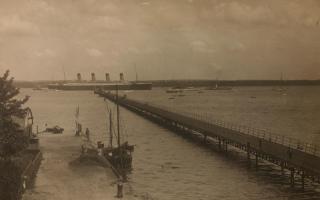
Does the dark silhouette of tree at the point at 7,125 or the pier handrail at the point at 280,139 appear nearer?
the dark silhouette of tree at the point at 7,125

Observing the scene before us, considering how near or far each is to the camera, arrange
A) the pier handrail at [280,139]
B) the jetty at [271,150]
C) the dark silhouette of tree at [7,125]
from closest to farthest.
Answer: the dark silhouette of tree at [7,125]
the jetty at [271,150]
the pier handrail at [280,139]

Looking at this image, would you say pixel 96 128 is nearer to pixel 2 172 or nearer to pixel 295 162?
pixel 295 162

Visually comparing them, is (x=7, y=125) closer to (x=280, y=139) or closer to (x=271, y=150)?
(x=271, y=150)

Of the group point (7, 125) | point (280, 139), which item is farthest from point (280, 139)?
point (7, 125)

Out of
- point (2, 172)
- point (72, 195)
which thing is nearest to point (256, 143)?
point (72, 195)

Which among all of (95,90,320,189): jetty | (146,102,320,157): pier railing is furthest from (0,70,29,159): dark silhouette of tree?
(146,102,320,157): pier railing

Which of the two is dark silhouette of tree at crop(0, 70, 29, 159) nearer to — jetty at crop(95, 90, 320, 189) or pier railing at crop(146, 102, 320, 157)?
jetty at crop(95, 90, 320, 189)

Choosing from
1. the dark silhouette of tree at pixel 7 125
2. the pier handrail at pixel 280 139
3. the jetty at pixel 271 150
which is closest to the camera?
the dark silhouette of tree at pixel 7 125

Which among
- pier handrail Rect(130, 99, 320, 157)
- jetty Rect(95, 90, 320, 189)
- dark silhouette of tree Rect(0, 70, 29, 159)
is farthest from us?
pier handrail Rect(130, 99, 320, 157)

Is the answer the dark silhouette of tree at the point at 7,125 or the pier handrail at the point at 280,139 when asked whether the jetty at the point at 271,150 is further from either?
the dark silhouette of tree at the point at 7,125

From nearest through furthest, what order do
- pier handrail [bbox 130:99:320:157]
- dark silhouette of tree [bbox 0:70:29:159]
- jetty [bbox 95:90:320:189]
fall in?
dark silhouette of tree [bbox 0:70:29:159]
jetty [bbox 95:90:320:189]
pier handrail [bbox 130:99:320:157]

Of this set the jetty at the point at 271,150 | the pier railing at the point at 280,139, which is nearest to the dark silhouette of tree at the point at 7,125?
the jetty at the point at 271,150
